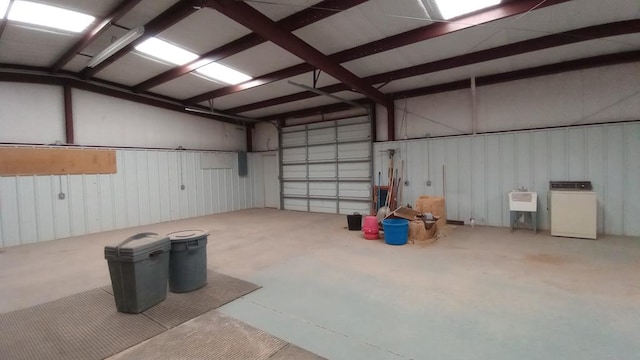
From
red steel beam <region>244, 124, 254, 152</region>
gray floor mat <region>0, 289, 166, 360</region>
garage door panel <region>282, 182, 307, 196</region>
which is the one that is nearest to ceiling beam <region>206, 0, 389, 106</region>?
gray floor mat <region>0, 289, 166, 360</region>

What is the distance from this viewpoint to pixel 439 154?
6656mm

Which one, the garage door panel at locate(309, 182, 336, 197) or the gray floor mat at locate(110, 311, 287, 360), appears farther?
the garage door panel at locate(309, 182, 336, 197)

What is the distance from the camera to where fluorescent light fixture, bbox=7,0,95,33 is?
3.76 meters

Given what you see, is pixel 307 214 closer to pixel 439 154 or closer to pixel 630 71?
pixel 439 154

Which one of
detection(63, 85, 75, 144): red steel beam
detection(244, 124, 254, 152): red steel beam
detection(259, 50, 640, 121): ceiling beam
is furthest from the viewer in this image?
detection(244, 124, 254, 152): red steel beam

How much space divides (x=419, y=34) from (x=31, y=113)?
7679 mm

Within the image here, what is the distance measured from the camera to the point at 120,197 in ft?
23.1

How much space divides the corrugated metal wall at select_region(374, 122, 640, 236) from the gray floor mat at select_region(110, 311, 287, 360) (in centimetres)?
554

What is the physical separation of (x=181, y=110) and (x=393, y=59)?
20.8 ft

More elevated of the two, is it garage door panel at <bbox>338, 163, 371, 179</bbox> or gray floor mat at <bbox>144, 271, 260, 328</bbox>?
garage door panel at <bbox>338, 163, 371, 179</bbox>

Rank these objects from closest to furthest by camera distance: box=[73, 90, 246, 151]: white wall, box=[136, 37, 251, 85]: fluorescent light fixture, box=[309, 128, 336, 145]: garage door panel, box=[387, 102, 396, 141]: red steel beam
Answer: box=[136, 37, 251, 85]: fluorescent light fixture
box=[73, 90, 246, 151]: white wall
box=[387, 102, 396, 141]: red steel beam
box=[309, 128, 336, 145]: garage door panel

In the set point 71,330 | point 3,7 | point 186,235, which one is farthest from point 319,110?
point 71,330

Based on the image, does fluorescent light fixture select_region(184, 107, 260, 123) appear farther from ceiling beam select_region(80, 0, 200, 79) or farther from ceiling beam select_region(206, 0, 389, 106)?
ceiling beam select_region(206, 0, 389, 106)

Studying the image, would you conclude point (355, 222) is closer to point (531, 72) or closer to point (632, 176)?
point (531, 72)
